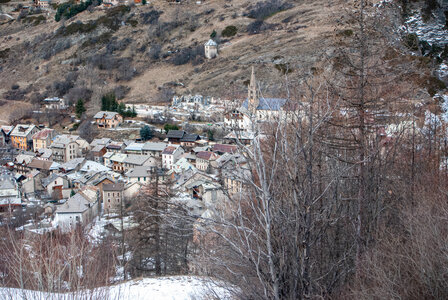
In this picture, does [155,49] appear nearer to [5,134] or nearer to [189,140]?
[5,134]

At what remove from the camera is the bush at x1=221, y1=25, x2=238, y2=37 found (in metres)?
51.2

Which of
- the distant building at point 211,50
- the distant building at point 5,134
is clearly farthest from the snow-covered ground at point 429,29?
the distant building at point 5,134

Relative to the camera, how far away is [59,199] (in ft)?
79.0

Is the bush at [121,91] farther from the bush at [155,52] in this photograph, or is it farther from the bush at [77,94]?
the bush at [155,52]

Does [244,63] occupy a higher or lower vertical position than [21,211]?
higher

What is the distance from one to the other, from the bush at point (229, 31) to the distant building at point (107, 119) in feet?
66.7

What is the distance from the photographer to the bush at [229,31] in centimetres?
5116

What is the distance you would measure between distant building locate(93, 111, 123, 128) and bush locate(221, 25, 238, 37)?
20.3 metres

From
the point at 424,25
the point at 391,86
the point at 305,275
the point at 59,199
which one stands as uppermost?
the point at 424,25

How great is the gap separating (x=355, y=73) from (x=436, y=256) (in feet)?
12.5

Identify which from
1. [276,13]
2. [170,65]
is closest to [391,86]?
[170,65]

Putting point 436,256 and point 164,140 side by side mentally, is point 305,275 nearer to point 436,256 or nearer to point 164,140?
point 436,256

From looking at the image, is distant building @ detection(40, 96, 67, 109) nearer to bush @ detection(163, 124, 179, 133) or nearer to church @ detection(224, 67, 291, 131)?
bush @ detection(163, 124, 179, 133)

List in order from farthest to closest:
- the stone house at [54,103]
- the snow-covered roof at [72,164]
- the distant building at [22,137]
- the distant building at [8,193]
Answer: the stone house at [54,103] → the distant building at [22,137] → the snow-covered roof at [72,164] → the distant building at [8,193]
